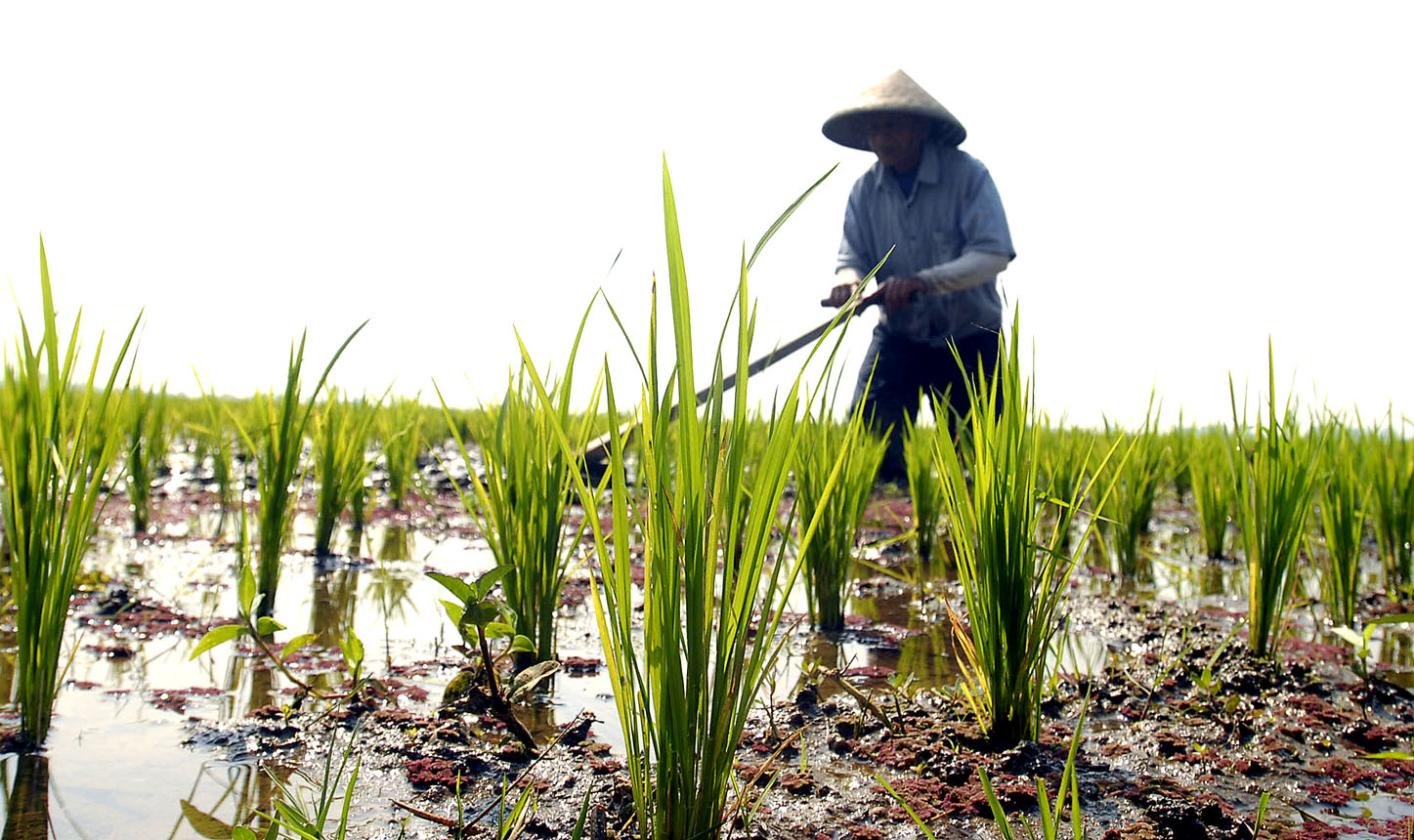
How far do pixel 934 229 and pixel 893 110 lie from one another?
24.4 inches

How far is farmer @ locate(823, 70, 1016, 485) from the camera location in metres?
4.35

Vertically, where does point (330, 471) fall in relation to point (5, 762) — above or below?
above

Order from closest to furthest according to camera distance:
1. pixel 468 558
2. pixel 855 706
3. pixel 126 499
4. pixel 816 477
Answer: pixel 855 706 < pixel 816 477 < pixel 468 558 < pixel 126 499

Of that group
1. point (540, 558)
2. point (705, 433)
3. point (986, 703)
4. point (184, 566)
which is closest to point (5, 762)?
point (540, 558)

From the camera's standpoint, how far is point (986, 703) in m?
1.62

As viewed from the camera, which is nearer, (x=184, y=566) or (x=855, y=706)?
(x=855, y=706)

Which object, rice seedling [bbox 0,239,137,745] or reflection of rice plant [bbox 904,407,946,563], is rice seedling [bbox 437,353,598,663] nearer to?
rice seedling [bbox 0,239,137,745]

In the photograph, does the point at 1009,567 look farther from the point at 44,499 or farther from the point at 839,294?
the point at 839,294

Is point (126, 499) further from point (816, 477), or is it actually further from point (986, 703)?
point (986, 703)

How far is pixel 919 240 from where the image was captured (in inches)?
187

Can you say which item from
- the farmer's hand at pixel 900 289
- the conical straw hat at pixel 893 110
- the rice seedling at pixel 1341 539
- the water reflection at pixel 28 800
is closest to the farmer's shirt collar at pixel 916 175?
the conical straw hat at pixel 893 110

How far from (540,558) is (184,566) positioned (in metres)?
1.74

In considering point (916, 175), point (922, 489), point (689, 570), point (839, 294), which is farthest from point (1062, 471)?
point (916, 175)

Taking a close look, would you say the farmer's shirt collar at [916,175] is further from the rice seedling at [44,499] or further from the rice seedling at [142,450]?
the rice seedling at [44,499]
